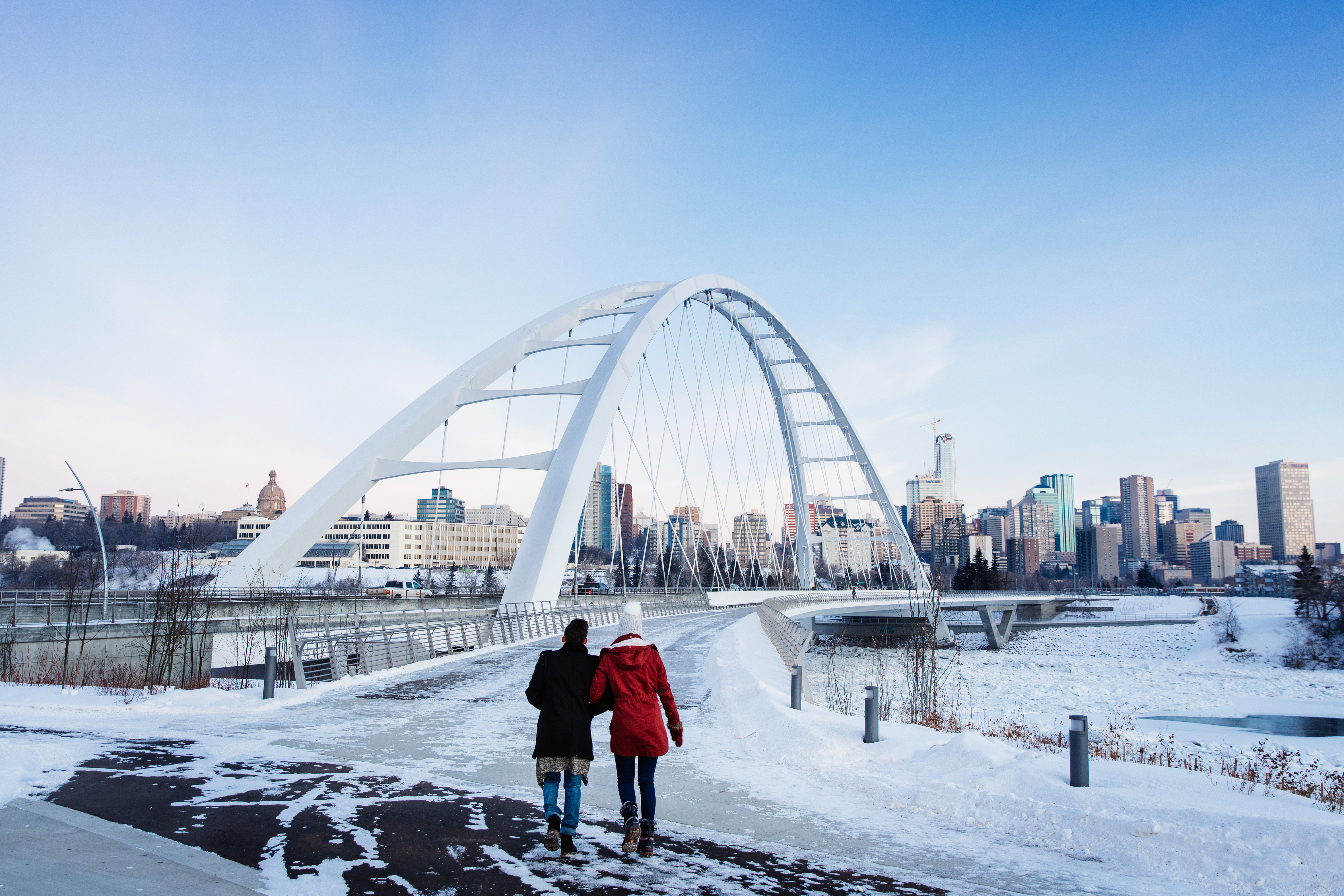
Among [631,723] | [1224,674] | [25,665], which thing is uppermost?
[631,723]

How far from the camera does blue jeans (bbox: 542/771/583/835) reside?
5078 millimetres

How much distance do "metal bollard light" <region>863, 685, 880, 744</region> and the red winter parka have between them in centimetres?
342

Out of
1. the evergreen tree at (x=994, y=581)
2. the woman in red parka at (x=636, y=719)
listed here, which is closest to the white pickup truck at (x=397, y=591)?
the woman in red parka at (x=636, y=719)

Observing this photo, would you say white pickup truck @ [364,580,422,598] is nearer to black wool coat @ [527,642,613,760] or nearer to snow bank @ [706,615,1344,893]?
snow bank @ [706,615,1344,893]

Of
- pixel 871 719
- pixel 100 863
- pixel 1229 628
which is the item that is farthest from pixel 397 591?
pixel 1229 628

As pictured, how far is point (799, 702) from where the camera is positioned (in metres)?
10.5

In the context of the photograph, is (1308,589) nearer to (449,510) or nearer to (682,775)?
(682,775)

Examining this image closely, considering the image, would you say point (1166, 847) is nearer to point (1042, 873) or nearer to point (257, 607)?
point (1042, 873)

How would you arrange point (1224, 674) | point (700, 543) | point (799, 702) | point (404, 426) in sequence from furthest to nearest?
point (700, 543) → point (1224, 674) → point (404, 426) → point (799, 702)

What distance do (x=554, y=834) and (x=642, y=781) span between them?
60 centimetres

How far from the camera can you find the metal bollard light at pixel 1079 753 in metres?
6.27

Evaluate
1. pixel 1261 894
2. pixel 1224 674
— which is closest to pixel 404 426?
pixel 1261 894

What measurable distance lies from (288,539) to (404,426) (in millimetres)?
5104

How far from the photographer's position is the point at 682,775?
770 centimetres
